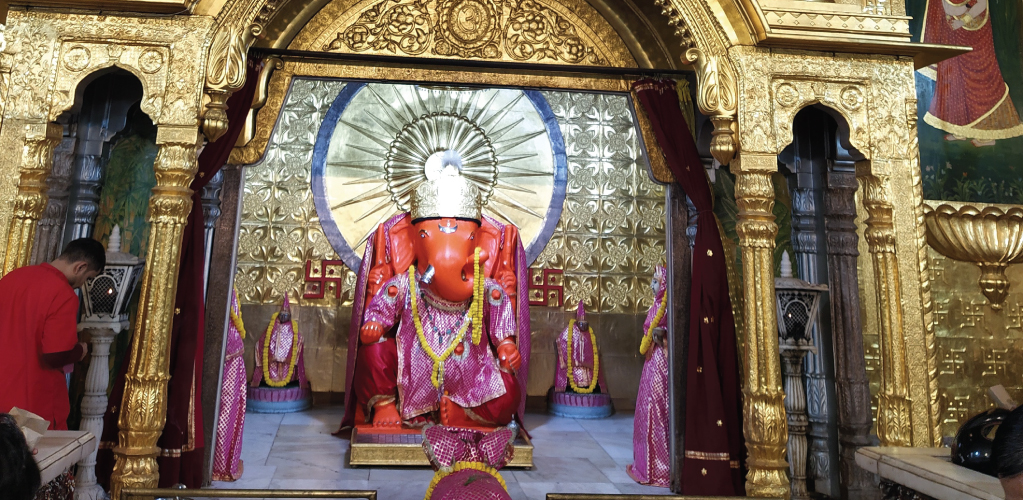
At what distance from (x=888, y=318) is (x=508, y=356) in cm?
257

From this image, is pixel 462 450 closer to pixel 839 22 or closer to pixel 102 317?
pixel 102 317

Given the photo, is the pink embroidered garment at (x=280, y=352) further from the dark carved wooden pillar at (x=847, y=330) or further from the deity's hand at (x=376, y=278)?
the dark carved wooden pillar at (x=847, y=330)

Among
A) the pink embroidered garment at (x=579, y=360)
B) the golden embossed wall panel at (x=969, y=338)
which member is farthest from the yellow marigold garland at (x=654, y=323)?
the pink embroidered garment at (x=579, y=360)

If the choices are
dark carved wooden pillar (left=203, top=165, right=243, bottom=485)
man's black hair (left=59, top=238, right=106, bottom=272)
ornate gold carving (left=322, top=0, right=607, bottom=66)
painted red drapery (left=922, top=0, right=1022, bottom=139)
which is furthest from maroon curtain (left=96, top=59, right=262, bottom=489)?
painted red drapery (left=922, top=0, right=1022, bottom=139)

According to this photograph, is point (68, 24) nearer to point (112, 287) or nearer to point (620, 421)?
point (112, 287)

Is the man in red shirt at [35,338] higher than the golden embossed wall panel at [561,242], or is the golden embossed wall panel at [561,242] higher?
the golden embossed wall panel at [561,242]

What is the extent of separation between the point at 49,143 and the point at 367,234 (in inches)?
161

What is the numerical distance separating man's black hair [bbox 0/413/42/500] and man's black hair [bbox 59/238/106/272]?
178 centimetres

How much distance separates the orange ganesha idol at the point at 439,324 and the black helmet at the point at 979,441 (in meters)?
3.09

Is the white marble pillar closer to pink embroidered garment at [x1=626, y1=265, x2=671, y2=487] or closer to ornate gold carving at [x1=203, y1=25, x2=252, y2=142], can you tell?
ornate gold carving at [x1=203, y1=25, x2=252, y2=142]

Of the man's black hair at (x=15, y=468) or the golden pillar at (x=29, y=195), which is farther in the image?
the golden pillar at (x=29, y=195)

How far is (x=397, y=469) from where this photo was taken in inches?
172

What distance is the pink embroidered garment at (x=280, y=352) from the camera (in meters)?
6.48

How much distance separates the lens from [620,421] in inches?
256
